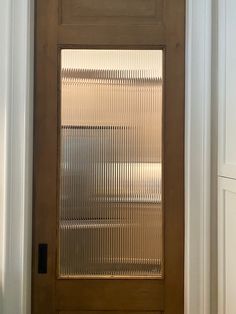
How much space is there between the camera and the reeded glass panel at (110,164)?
1535 millimetres

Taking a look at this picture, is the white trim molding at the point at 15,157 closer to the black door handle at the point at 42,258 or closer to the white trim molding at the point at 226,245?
the black door handle at the point at 42,258

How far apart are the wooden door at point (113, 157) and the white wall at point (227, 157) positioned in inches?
7.2

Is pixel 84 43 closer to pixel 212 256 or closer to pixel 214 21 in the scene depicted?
pixel 214 21

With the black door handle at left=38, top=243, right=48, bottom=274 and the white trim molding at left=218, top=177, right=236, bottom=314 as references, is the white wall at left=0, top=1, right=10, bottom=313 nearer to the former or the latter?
the black door handle at left=38, top=243, right=48, bottom=274

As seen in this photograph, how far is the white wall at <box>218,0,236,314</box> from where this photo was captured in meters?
1.29

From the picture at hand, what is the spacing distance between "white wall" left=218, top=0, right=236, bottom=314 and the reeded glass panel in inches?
10.7

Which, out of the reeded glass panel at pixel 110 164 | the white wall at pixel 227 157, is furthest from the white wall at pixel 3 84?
the white wall at pixel 227 157

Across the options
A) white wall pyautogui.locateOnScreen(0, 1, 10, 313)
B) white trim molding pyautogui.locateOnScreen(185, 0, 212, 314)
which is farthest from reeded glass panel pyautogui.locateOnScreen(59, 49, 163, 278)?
white wall pyautogui.locateOnScreen(0, 1, 10, 313)

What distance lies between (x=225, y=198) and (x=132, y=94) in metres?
0.62

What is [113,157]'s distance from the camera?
1.54m

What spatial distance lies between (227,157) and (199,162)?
15 centimetres

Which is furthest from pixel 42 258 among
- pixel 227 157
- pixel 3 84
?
pixel 227 157

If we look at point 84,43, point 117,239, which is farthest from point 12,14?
point 117,239

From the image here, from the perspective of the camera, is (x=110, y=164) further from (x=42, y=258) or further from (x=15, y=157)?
(x=42, y=258)
